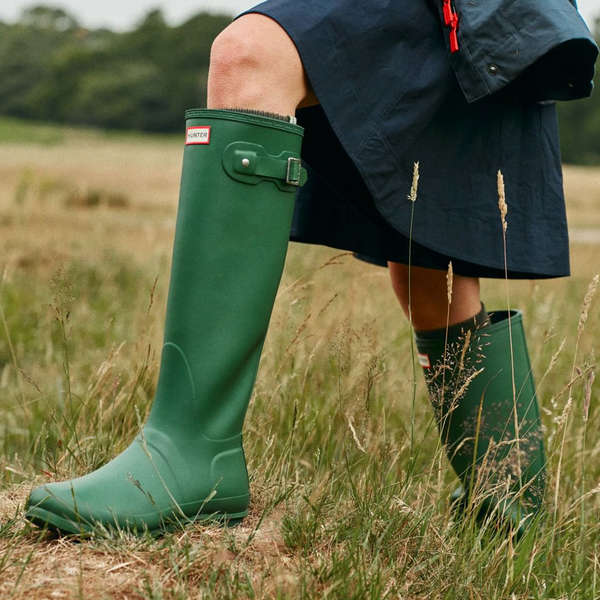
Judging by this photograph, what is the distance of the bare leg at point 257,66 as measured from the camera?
131cm

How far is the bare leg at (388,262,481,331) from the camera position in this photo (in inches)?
66.4

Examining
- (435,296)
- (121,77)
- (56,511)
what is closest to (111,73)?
(121,77)

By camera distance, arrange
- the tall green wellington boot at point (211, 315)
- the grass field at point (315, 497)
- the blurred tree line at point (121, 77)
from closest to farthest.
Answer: the grass field at point (315, 497) < the tall green wellington boot at point (211, 315) < the blurred tree line at point (121, 77)

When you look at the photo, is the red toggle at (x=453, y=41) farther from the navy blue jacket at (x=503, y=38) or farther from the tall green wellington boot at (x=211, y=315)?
the tall green wellington boot at (x=211, y=315)

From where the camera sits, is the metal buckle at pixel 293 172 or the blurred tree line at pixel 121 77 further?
the blurred tree line at pixel 121 77

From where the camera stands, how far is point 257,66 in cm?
131

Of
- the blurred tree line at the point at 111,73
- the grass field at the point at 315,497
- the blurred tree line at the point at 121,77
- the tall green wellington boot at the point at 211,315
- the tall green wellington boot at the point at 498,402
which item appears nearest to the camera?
the grass field at the point at 315,497

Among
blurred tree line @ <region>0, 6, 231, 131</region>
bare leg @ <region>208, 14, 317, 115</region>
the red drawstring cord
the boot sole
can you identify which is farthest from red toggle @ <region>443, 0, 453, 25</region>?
blurred tree line @ <region>0, 6, 231, 131</region>

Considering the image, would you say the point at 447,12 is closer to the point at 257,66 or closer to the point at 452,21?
the point at 452,21

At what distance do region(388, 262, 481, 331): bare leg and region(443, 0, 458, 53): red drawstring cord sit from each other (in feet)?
1.54

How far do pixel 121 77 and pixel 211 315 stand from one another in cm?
5620

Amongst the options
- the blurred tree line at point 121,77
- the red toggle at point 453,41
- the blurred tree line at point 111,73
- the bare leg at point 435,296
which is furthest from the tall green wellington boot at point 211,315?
the blurred tree line at point 111,73

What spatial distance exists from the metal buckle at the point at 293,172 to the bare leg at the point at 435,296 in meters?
0.44

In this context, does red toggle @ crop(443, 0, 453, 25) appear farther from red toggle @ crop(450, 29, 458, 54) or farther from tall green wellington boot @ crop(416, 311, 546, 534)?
tall green wellington boot @ crop(416, 311, 546, 534)
